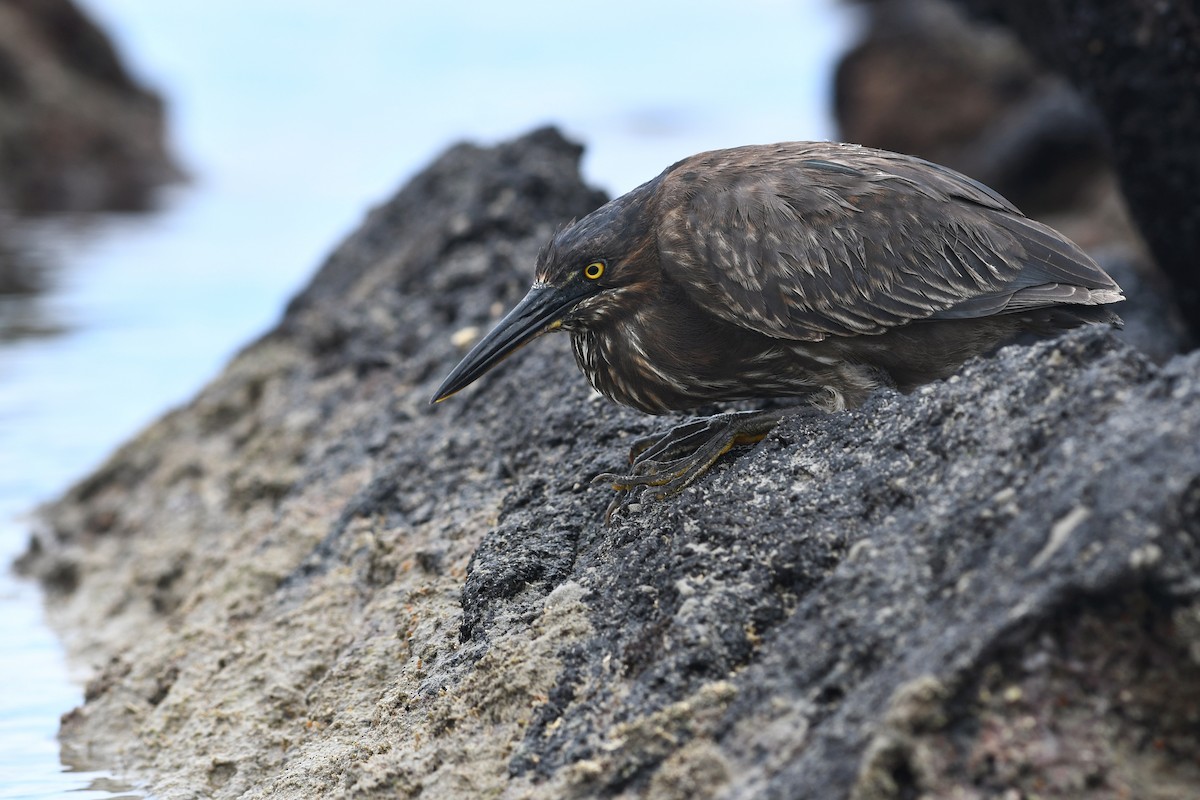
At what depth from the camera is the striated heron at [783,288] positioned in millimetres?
4055

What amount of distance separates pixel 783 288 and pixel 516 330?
83cm

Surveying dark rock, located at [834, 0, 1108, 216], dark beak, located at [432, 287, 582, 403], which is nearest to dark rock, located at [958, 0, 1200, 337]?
dark beak, located at [432, 287, 582, 403]

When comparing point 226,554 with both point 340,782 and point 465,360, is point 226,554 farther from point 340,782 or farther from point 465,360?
point 340,782

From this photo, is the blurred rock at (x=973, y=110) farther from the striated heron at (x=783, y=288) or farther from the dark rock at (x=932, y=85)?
the striated heron at (x=783, y=288)

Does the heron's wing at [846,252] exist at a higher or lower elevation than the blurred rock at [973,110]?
lower

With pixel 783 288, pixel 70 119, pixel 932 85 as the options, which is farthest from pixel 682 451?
pixel 70 119

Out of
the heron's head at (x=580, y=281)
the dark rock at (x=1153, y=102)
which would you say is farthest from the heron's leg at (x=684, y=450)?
the dark rock at (x=1153, y=102)

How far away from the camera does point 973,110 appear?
15.6 m

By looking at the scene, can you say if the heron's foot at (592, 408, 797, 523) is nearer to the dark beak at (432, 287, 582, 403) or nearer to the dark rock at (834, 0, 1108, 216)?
the dark beak at (432, 287, 582, 403)

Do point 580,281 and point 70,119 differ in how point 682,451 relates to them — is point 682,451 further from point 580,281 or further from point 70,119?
point 70,119

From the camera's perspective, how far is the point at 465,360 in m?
4.29

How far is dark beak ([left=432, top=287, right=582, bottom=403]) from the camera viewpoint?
426 centimetres

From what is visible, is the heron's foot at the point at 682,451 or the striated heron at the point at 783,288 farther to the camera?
the striated heron at the point at 783,288

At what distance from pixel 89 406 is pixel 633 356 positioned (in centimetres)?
644
